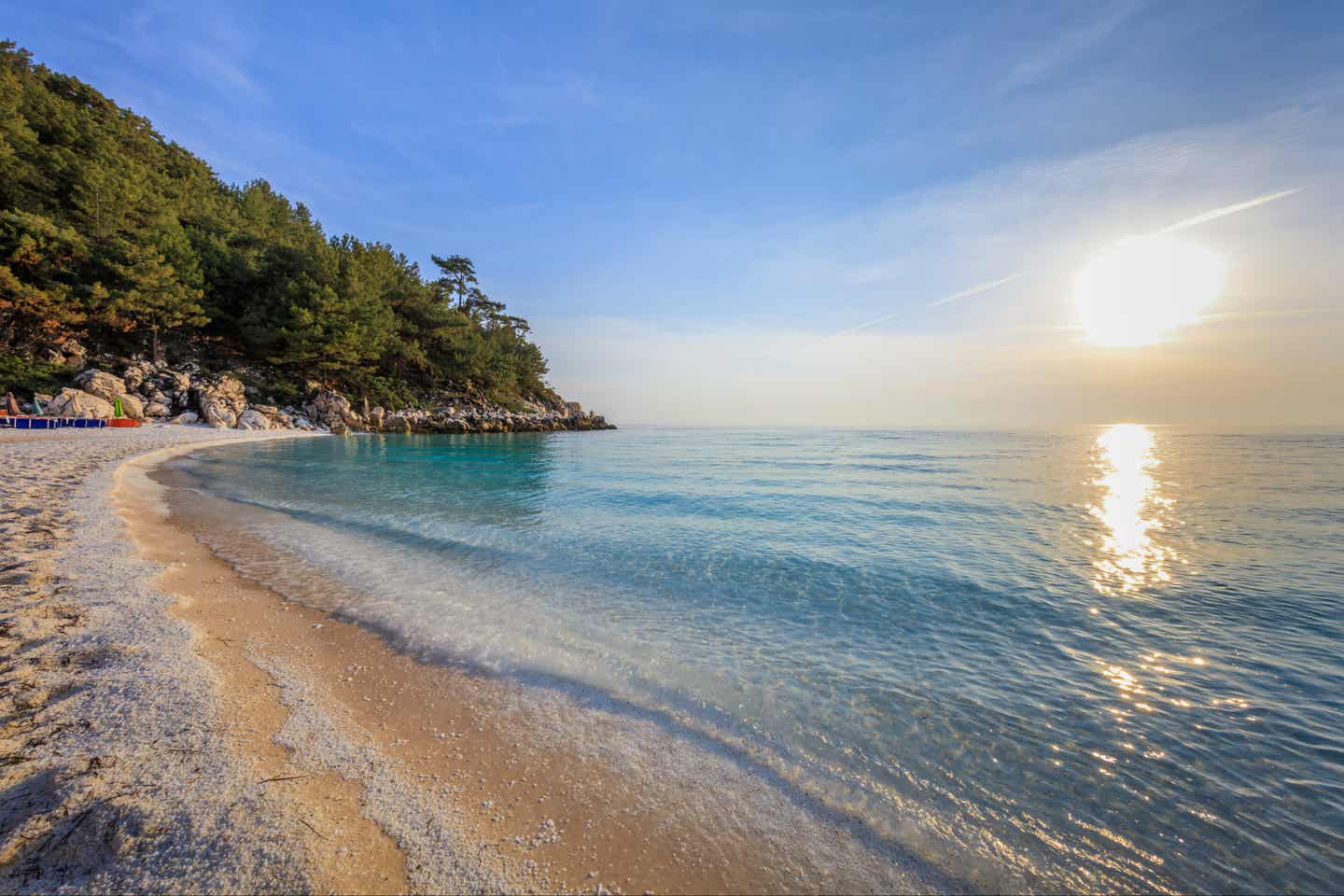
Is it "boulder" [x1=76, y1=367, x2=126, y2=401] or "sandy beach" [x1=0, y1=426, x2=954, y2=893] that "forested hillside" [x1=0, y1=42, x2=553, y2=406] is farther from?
"sandy beach" [x1=0, y1=426, x2=954, y2=893]

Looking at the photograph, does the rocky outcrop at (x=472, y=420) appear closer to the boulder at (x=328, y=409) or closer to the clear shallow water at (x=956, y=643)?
the boulder at (x=328, y=409)

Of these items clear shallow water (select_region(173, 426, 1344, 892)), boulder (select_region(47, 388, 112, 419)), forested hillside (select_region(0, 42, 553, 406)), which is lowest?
clear shallow water (select_region(173, 426, 1344, 892))

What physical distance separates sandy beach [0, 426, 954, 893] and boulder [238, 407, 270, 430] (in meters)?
41.8

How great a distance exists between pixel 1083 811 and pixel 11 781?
593 cm

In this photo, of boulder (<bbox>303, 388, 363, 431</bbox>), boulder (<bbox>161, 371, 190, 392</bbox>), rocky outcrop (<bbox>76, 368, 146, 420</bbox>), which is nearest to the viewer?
rocky outcrop (<bbox>76, 368, 146, 420</bbox>)

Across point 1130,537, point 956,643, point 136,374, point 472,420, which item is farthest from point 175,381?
point 1130,537

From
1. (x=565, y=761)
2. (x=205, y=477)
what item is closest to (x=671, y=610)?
(x=565, y=761)

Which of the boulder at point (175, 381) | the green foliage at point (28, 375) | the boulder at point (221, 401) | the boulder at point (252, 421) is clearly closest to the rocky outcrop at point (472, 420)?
the boulder at point (252, 421)

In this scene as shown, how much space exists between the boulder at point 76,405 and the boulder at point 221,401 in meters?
5.91

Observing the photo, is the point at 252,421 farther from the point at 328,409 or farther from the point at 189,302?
the point at 189,302

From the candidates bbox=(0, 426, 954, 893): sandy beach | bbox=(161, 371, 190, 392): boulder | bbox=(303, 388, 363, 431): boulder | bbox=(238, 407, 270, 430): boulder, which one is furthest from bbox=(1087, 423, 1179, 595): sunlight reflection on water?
bbox=(303, 388, 363, 431): boulder

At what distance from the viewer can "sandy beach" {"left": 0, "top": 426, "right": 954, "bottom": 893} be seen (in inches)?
84.8

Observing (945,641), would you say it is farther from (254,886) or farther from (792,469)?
(792,469)

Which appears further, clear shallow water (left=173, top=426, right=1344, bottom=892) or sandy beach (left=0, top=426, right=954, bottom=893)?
clear shallow water (left=173, top=426, right=1344, bottom=892)
